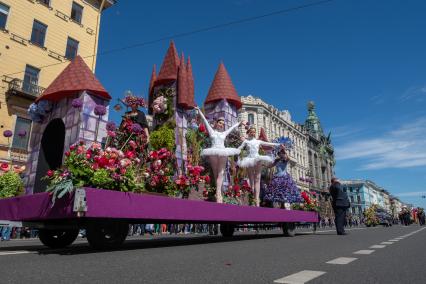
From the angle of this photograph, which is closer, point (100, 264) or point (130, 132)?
point (100, 264)

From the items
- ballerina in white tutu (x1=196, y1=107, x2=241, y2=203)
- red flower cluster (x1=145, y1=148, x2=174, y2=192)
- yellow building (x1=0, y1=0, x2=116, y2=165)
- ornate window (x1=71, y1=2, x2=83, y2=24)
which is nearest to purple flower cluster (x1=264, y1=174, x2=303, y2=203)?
ballerina in white tutu (x1=196, y1=107, x2=241, y2=203)

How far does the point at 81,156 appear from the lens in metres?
5.26

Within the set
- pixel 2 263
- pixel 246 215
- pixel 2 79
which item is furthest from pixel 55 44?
pixel 2 263

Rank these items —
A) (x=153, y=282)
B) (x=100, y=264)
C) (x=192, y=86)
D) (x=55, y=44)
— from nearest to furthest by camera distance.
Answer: (x=153, y=282)
(x=100, y=264)
(x=192, y=86)
(x=55, y=44)

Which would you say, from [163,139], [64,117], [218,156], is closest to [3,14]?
[64,117]

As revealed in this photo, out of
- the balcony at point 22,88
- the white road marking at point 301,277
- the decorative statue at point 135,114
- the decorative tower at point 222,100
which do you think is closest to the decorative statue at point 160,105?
the decorative statue at point 135,114

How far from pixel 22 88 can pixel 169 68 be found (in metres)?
14.5

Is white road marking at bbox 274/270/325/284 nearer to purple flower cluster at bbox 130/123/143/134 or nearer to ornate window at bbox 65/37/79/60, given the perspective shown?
purple flower cluster at bbox 130/123/143/134

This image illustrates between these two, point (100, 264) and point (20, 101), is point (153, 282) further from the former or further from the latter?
point (20, 101)

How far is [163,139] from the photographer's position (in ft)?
29.9

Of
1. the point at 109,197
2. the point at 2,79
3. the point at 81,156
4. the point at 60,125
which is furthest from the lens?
the point at 2,79

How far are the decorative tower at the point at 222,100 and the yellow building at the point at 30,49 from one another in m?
12.9

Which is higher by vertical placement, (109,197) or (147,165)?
(147,165)

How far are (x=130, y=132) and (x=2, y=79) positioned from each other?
15586mm
